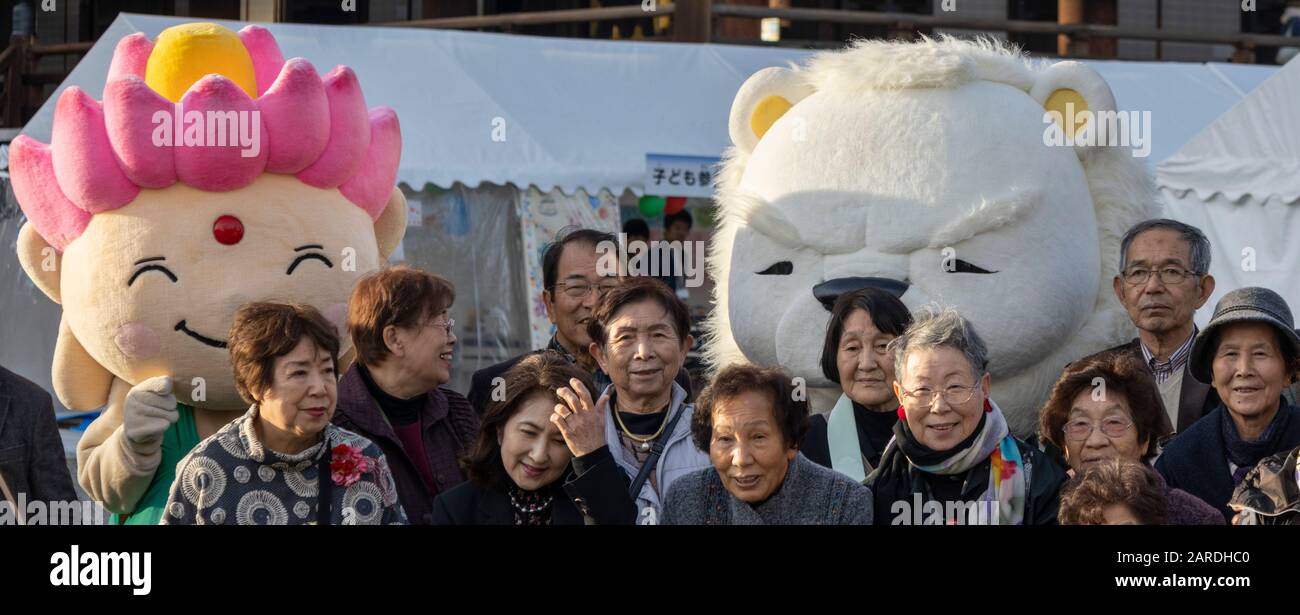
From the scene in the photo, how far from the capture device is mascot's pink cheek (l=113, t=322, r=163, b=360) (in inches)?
154

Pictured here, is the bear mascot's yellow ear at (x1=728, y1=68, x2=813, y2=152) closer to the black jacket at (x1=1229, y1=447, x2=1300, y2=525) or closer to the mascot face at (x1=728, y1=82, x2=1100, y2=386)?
the mascot face at (x1=728, y1=82, x2=1100, y2=386)

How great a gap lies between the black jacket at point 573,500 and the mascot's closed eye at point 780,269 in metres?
1.27

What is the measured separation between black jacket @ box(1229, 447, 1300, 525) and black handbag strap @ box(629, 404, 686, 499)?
1139mm

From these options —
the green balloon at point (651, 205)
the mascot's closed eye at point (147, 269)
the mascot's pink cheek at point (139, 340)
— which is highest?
the green balloon at point (651, 205)

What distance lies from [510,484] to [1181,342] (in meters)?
1.79

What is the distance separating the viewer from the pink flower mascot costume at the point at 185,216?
3.84 metres

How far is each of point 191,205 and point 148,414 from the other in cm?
55

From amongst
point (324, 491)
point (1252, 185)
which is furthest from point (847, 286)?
point (1252, 185)

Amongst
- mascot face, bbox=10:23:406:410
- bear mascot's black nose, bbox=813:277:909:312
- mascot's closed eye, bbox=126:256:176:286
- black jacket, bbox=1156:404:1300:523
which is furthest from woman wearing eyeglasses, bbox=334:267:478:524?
black jacket, bbox=1156:404:1300:523

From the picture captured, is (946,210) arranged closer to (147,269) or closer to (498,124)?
(147,269)

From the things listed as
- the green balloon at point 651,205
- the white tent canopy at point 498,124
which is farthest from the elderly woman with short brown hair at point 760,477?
the green balloon at point 651,205

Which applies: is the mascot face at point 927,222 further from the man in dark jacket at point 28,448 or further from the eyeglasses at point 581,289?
the man in dark jacket at point 28,448

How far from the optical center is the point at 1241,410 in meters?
3.48
